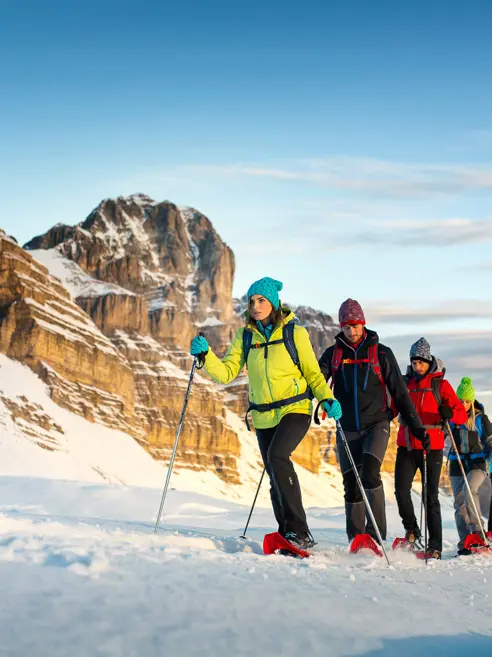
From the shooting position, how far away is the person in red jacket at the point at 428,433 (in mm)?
9125

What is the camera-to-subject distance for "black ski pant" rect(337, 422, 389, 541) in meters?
7.86

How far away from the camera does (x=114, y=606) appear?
3.47 metres

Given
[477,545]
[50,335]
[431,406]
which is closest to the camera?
[477,545]

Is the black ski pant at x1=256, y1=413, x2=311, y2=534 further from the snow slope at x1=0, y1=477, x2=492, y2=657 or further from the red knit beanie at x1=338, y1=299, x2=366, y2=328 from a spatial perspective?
the red knit beanie at x1=338, y1=299, x2=366, y2=328

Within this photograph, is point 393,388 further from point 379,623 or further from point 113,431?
point 113,431

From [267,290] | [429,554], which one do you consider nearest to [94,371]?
[429,554]

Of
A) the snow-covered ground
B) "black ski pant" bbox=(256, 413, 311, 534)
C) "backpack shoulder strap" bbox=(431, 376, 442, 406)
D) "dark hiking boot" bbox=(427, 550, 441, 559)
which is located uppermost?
"backpack shoulder strap" bbox=(431, 376, 442, 406)

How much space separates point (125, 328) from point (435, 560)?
167552 millimetres

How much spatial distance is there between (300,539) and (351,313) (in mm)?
2673

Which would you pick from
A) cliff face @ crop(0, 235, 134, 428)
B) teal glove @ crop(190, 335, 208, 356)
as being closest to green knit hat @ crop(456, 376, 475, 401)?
teal glove @ crop(190, 335, 208, 356)

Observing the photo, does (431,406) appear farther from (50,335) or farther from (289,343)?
(50,335)

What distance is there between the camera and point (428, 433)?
922cm

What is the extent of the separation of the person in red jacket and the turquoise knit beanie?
9.70 ft

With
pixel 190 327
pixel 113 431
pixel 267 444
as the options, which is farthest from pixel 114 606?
pixel 190 327
